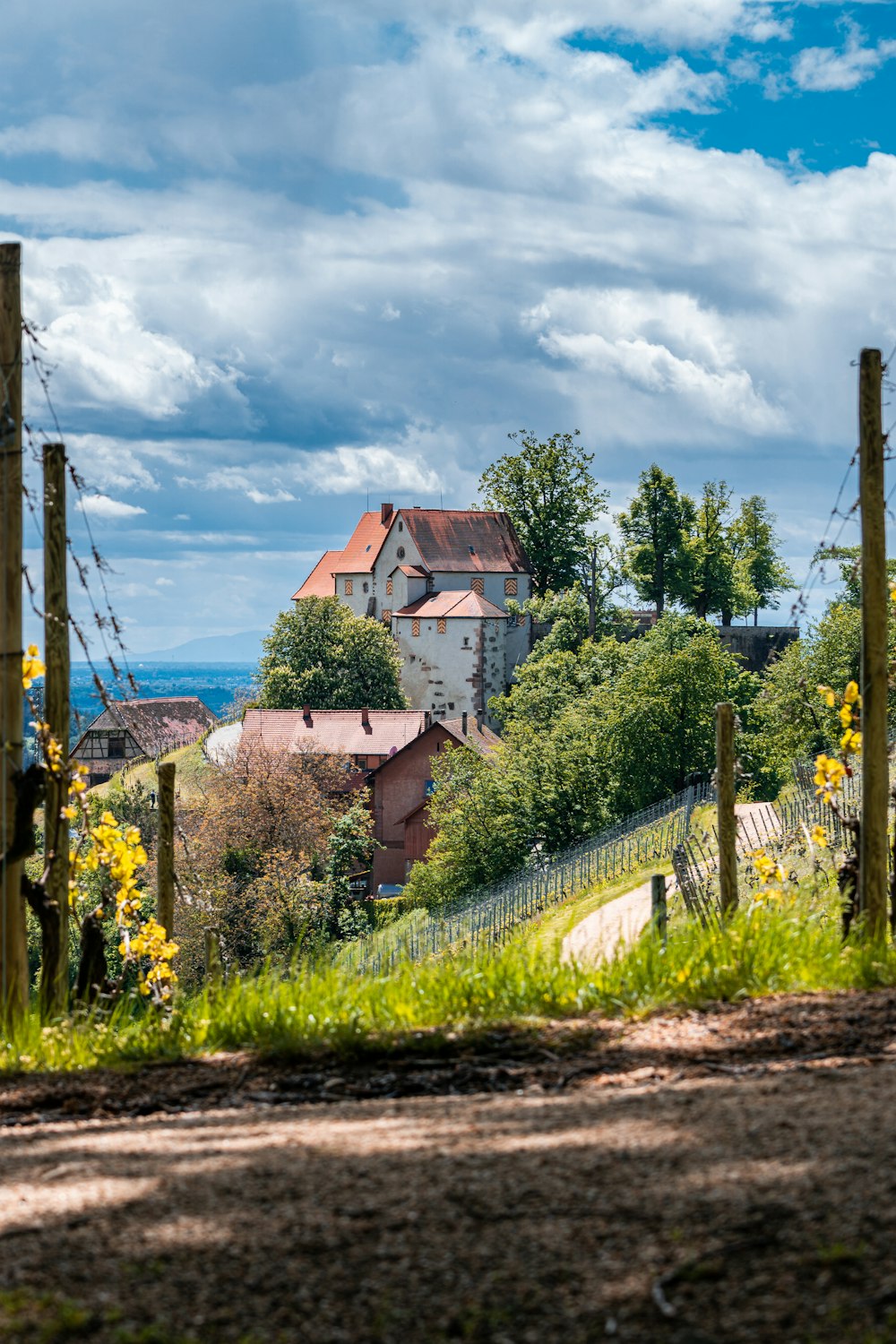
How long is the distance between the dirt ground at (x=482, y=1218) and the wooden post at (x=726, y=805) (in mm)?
5202

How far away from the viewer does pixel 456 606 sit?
291ft

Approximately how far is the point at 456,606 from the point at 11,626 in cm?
8042

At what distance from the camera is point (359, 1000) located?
278 inches

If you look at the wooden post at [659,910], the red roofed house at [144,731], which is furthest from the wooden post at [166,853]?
the red roofed house at [144,731]

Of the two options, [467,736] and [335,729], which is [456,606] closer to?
[335,729]

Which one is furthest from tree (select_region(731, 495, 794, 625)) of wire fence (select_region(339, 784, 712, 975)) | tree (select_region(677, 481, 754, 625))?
wire fence (select_region(339, 784, 712, 975))

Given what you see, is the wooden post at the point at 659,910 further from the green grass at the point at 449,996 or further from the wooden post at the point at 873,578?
the wooden post at the point at 873,578

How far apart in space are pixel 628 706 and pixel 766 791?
8.76 m

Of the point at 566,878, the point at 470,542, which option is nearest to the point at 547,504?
the point at 470,542

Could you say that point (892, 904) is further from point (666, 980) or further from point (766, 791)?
point (766, 791)

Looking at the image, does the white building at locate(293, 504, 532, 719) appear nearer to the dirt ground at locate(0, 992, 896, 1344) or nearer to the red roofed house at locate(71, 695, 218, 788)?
the red roofed house at locate(71, 695, 218, 788)

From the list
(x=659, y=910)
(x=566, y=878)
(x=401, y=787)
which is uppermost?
(x=659, y=910)

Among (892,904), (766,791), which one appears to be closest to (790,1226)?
(892,904)

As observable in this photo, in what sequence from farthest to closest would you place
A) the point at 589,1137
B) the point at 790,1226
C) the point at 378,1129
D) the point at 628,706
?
the point at 628,706, the point at 378,1129, the point at 589,1137, the point at 790,1226
